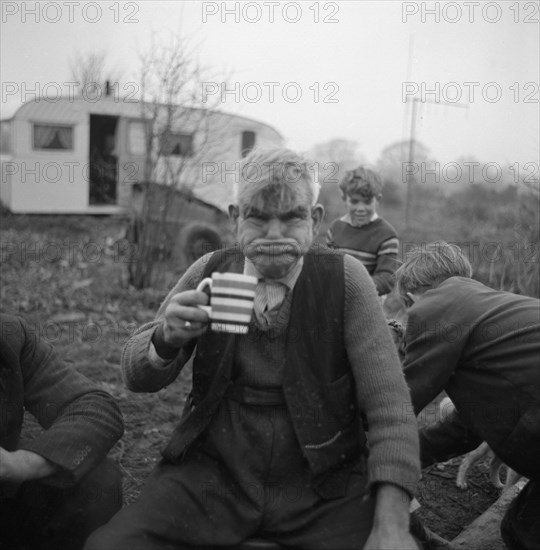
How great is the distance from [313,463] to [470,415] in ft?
3.01

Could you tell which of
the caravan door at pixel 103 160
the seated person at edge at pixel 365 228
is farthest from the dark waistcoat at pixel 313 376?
the caravan door at pixel 103 160

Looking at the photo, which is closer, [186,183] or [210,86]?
[210,86]

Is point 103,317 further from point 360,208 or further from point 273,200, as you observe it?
point 273,200

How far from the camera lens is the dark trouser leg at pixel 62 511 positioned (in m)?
2.24

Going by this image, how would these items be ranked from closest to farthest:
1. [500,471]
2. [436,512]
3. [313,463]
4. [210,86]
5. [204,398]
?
[313,463], [204,398], [436,512], [500,471], [210,86]

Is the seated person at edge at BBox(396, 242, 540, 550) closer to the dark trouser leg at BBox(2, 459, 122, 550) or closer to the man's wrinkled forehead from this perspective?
the man's wrinkled forehead

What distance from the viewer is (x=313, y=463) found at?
196 cm

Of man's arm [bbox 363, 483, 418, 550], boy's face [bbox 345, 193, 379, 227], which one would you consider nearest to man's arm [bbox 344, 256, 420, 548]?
man's arm [bbox 363, 483, 418, 550]

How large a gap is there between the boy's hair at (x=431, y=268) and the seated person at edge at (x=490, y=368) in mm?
161

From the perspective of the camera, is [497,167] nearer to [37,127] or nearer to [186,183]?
[186,183]

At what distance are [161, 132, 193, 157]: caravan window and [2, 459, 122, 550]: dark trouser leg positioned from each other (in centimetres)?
739

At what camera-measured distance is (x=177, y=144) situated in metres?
9.63

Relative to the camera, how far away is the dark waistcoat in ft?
6.57

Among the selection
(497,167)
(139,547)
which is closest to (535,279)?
(497,167)
